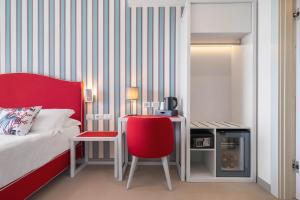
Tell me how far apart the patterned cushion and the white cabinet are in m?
2.07

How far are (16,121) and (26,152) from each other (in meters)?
0.62

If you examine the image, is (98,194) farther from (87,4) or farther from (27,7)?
(27,7)

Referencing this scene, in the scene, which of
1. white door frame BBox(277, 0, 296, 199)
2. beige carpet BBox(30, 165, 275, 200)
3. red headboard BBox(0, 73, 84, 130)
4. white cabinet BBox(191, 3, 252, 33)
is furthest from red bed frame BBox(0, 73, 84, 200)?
white door frame BBox(277, 0, 296, 199)

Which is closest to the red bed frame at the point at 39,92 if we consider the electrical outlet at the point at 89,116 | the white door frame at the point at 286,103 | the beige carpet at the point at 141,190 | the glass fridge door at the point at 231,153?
the electrical outlet at the point at 89,116

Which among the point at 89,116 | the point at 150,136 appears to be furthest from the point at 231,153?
the point at 89,116

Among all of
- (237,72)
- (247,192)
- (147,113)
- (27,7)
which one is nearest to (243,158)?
(247,192)

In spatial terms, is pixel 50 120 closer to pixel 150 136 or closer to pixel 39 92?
pixel 39 92

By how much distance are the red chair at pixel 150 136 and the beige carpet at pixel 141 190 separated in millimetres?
192

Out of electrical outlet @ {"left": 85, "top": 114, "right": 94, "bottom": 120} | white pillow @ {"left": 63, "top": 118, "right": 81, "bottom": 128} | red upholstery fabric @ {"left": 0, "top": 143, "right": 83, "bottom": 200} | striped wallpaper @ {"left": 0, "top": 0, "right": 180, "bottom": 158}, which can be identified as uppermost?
striped wallpaper @ {"left": 0, "top": 0, "right": 180, "bottom": 158}

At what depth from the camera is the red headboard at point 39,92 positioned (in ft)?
9.16

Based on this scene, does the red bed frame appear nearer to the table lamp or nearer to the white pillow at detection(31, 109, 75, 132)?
the white pillow at detection(31, 109, 75, 132)

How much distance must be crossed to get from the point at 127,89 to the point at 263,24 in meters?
1.82

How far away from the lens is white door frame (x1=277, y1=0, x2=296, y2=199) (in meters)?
1.88

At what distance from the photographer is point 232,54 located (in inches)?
111
